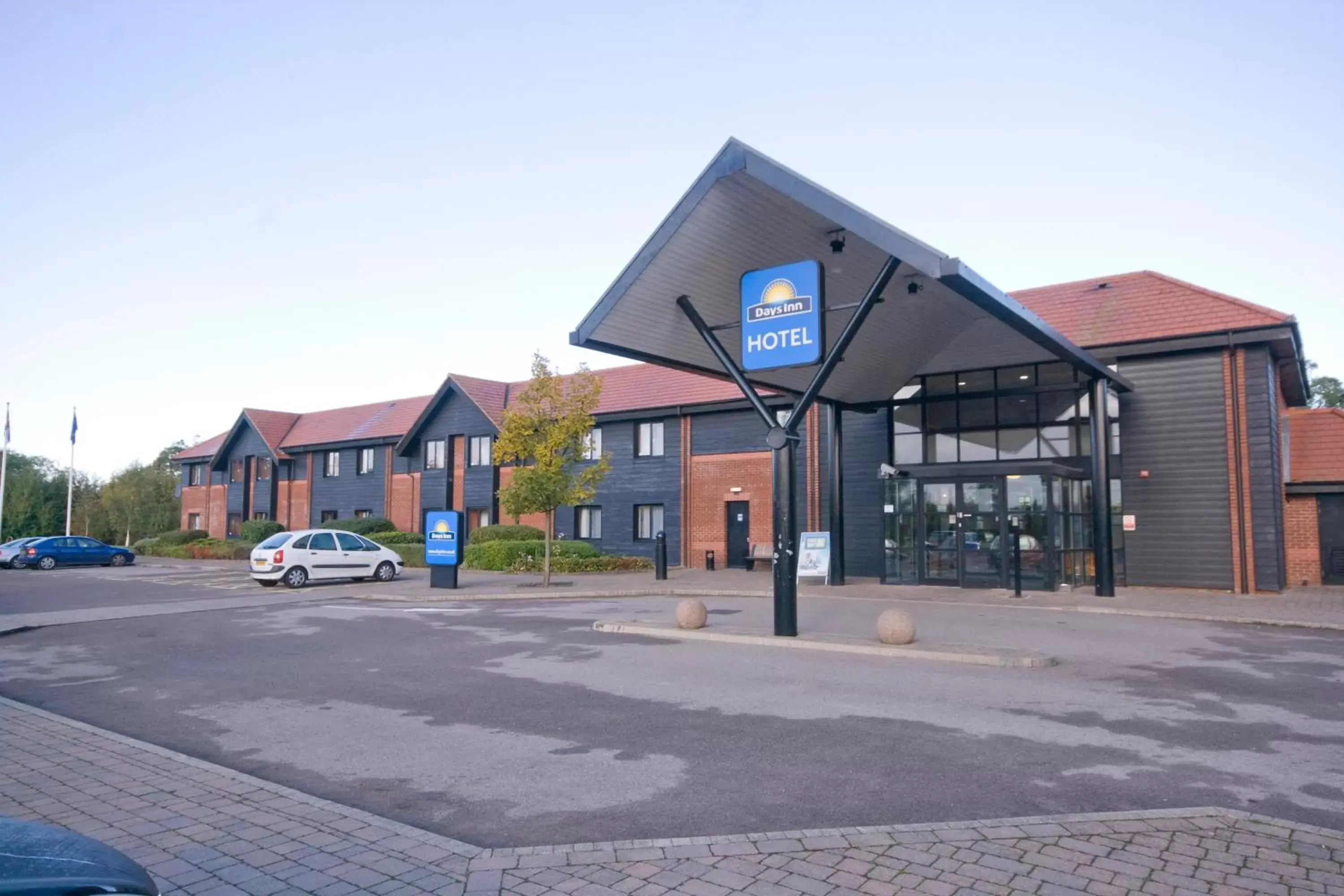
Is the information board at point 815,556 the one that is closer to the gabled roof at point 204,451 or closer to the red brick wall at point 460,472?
the red brick wall at point 460,472

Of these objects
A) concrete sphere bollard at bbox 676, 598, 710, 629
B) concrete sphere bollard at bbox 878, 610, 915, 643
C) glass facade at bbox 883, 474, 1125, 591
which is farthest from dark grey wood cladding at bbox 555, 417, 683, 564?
concrete sphere bollard at bbox 878, 610, 915, 643

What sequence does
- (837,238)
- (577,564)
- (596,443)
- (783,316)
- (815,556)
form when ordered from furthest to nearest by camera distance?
(596,443)
(577,564)
(815,556)
(837,238)
(783,316)

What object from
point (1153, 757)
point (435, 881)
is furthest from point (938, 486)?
point (435, 881)

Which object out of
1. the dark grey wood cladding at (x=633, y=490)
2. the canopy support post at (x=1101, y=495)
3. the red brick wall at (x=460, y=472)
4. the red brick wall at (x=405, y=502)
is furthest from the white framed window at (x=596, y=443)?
the canopy support post at (x=1101, y=495)

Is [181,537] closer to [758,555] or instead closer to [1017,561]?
[758,555]

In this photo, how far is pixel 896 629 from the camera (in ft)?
38.5

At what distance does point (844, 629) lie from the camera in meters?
14.0

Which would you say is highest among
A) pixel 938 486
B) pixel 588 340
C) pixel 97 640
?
pixel 588 340

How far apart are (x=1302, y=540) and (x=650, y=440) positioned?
19411 mm

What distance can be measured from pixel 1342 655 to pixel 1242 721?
5166 mm

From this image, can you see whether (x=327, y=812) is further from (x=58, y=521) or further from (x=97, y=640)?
(x=58, y=521)

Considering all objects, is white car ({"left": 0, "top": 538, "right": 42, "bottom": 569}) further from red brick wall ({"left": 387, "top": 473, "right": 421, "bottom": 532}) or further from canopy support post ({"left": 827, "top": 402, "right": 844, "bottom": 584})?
canopy support post ({"left": 827, "top": 402, "right": 844, "bottom": 584})

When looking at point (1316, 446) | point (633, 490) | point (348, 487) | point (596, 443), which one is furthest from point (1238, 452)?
point (348, 487)

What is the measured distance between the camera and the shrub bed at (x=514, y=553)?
1120 inches
